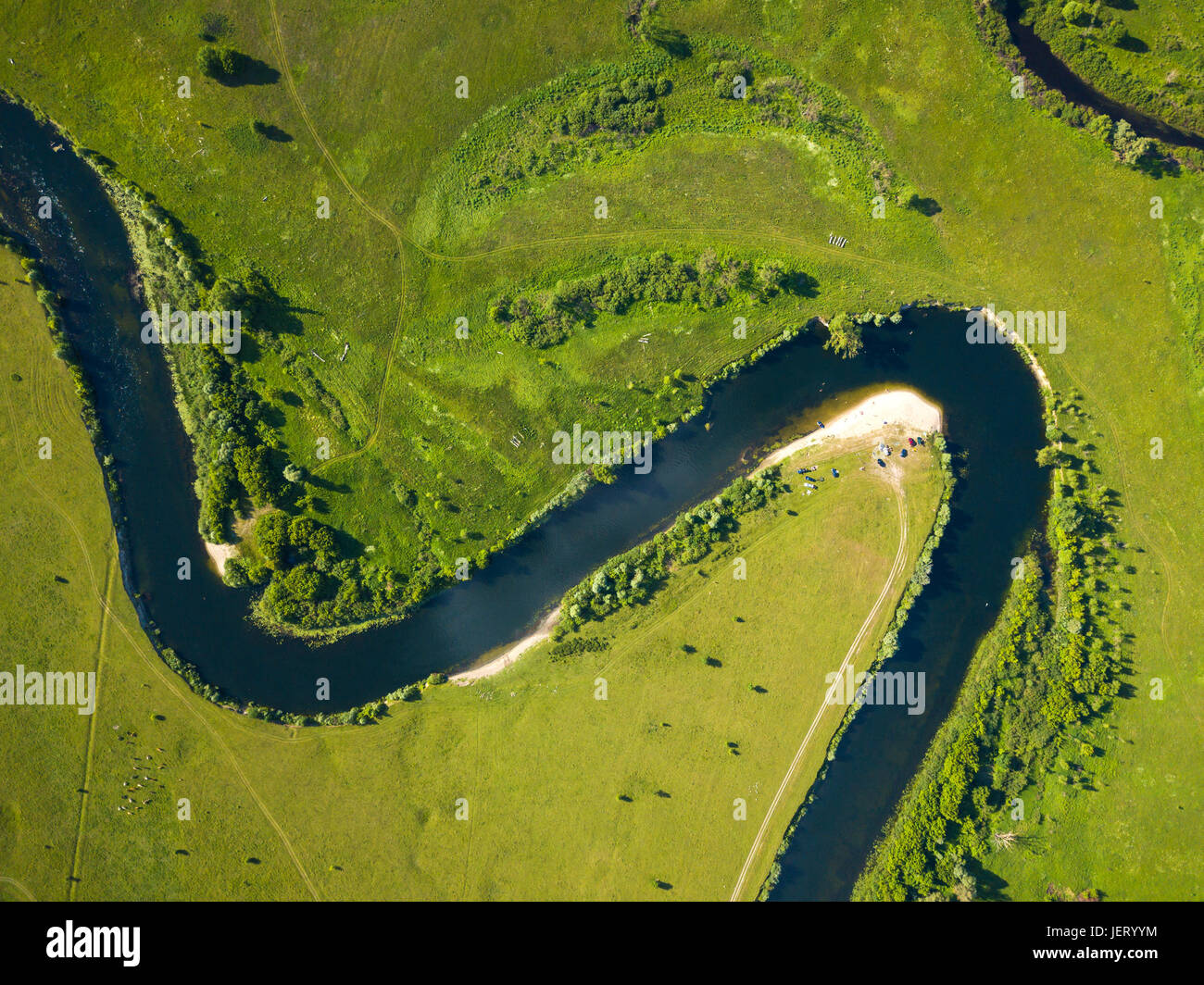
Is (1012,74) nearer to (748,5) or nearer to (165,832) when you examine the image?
(748,5)

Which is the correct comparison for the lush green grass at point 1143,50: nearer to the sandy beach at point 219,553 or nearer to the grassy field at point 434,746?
the grassy field at point 434,746

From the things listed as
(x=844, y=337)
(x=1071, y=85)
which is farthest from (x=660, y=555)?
(x=1071, y=85)

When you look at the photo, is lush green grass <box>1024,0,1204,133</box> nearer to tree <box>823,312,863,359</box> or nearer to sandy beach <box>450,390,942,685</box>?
tree <box>823,312,863,359</box>

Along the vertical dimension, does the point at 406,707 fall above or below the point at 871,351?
below

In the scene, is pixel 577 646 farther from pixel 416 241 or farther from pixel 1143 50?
pixel 1143 50

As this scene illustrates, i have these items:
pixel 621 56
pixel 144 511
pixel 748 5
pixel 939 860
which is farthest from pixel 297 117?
pixel 939 860

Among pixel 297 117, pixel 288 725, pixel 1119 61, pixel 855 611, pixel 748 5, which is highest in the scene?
pixel 748 5

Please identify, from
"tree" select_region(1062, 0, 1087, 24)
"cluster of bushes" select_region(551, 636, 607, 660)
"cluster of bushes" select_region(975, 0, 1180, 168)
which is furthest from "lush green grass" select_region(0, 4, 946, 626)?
"tree" select_region(1062, 0, 1087, 24)
